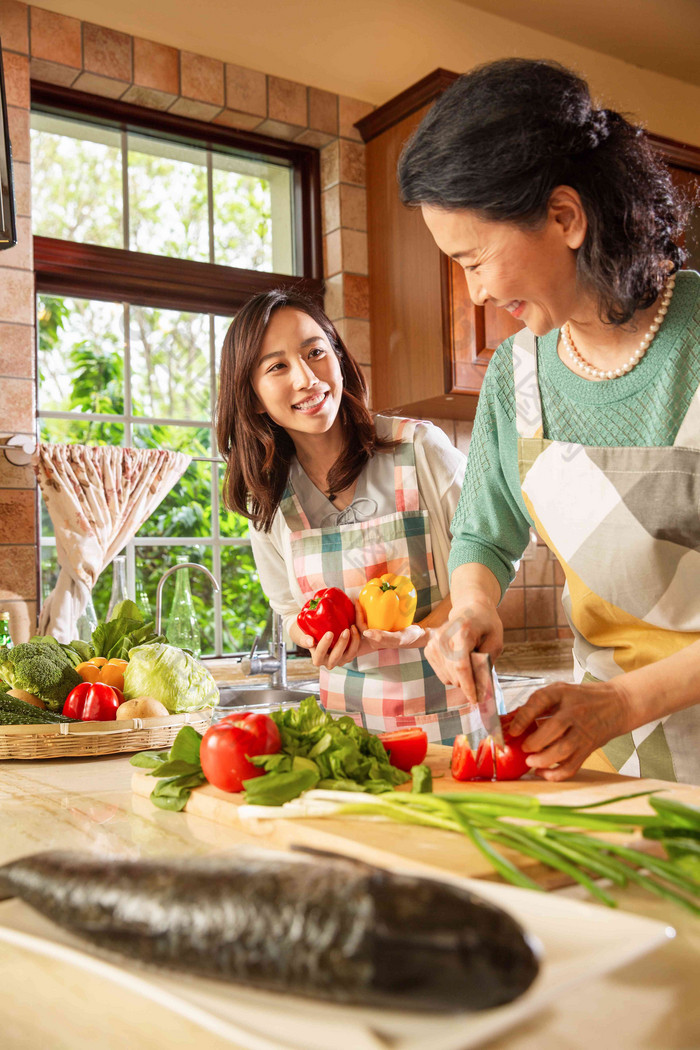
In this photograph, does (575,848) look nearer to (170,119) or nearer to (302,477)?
(302,477)

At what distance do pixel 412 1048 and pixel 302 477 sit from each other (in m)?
1.75

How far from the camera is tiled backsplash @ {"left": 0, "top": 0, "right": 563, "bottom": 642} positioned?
2.71 meters

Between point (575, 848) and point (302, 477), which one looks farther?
point (302, 477)

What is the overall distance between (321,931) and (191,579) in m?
2.79

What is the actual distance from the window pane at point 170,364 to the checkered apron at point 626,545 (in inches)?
77.6

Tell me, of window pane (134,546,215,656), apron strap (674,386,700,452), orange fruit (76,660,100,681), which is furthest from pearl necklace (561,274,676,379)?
window pane (134,546,215,656)

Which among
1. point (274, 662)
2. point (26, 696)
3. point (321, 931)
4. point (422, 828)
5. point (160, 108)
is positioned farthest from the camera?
point (160, 108)

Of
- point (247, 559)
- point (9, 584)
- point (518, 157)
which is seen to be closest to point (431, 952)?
point (518, 157)

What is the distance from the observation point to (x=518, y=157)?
112 cm

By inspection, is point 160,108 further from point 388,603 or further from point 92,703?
point 92,703

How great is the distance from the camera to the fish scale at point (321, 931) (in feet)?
1.50

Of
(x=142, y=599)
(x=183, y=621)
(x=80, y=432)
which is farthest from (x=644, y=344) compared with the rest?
(x=80, y=432)

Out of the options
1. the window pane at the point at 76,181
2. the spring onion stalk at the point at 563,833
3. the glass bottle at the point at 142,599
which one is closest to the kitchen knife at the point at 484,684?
the spring onion stalk at the point at 563,833

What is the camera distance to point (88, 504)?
8.98 feet
